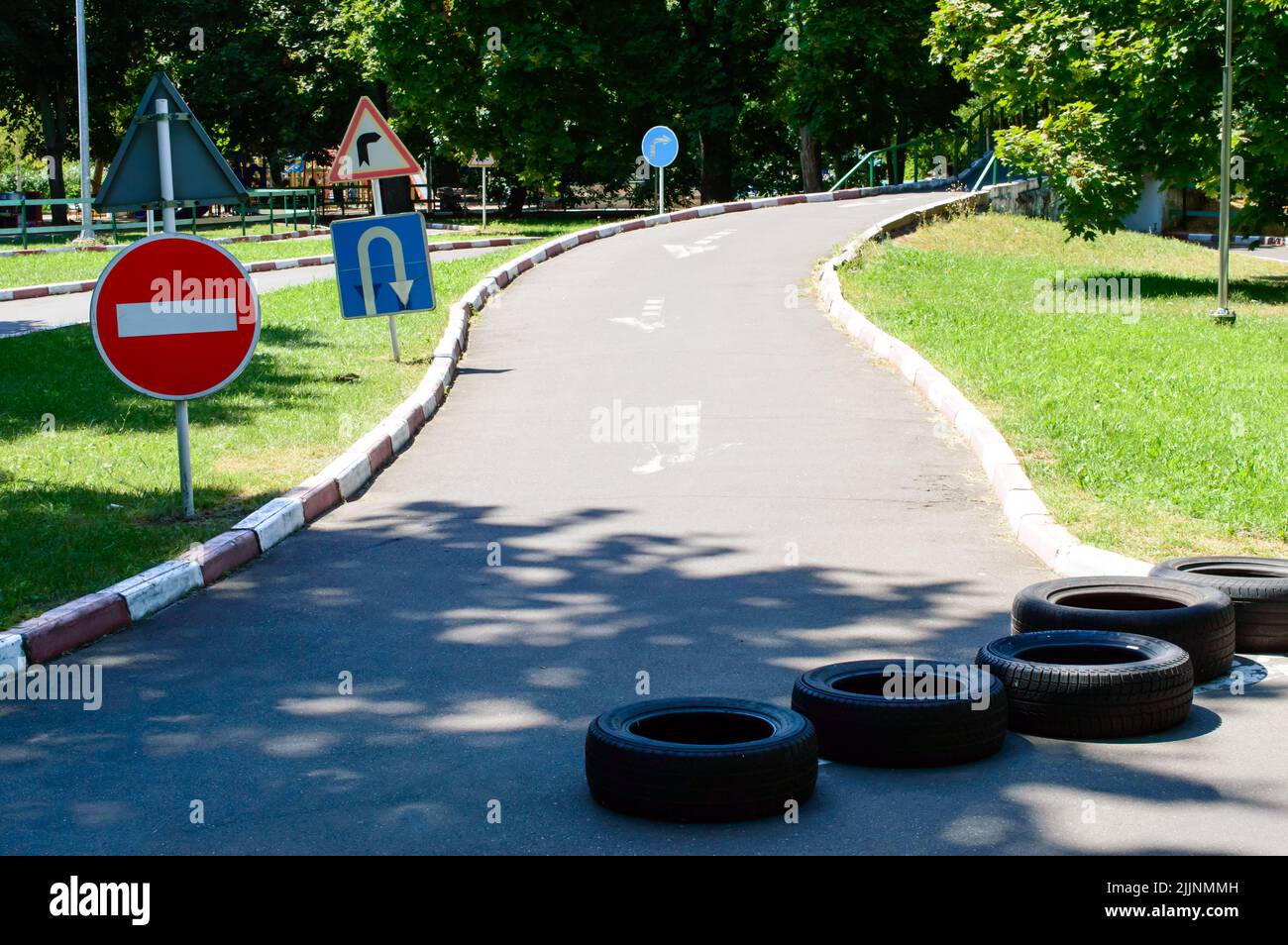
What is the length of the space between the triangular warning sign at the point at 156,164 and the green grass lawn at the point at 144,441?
184 cm

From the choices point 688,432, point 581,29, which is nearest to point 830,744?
point 688,432

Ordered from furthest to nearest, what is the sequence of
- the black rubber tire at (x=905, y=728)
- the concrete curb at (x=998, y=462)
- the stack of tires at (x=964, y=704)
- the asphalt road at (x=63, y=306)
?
1. the asphalt road at (x=63, y=306)
2. the concrete curb at (x=998, y=462)
3. the black rubber tire at (x=905, y=728)
4. the stack of tires at (x=964, y=704)

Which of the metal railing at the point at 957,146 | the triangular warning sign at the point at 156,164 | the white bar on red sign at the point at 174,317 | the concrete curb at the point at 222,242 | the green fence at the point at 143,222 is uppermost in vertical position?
the metal railing at the point at 957,146

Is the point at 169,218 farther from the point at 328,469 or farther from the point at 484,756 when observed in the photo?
the point at 484,756

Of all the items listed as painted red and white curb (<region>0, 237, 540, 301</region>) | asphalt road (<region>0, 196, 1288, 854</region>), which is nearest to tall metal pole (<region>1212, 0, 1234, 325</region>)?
asphalt road (<region>0, 196, 1288, 854</region>)

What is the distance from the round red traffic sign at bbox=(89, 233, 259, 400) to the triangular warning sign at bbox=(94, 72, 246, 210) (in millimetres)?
437

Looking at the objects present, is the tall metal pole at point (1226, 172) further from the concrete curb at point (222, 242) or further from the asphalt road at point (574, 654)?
the concrete curb at point (222, 242)

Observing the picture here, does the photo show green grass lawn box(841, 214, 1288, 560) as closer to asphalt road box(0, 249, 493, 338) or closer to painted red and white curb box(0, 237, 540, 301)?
asphalt road box(0, 249, 493, 338)

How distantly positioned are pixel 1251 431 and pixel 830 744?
667 centimetres

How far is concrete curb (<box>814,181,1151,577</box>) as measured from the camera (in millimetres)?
7715

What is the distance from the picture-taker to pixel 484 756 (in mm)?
5195

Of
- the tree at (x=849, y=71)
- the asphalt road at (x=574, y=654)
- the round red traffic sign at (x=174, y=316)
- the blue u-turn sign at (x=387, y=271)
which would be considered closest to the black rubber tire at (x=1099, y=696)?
the asphalt road at (x=574, y=654)

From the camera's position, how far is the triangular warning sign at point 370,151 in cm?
1388
